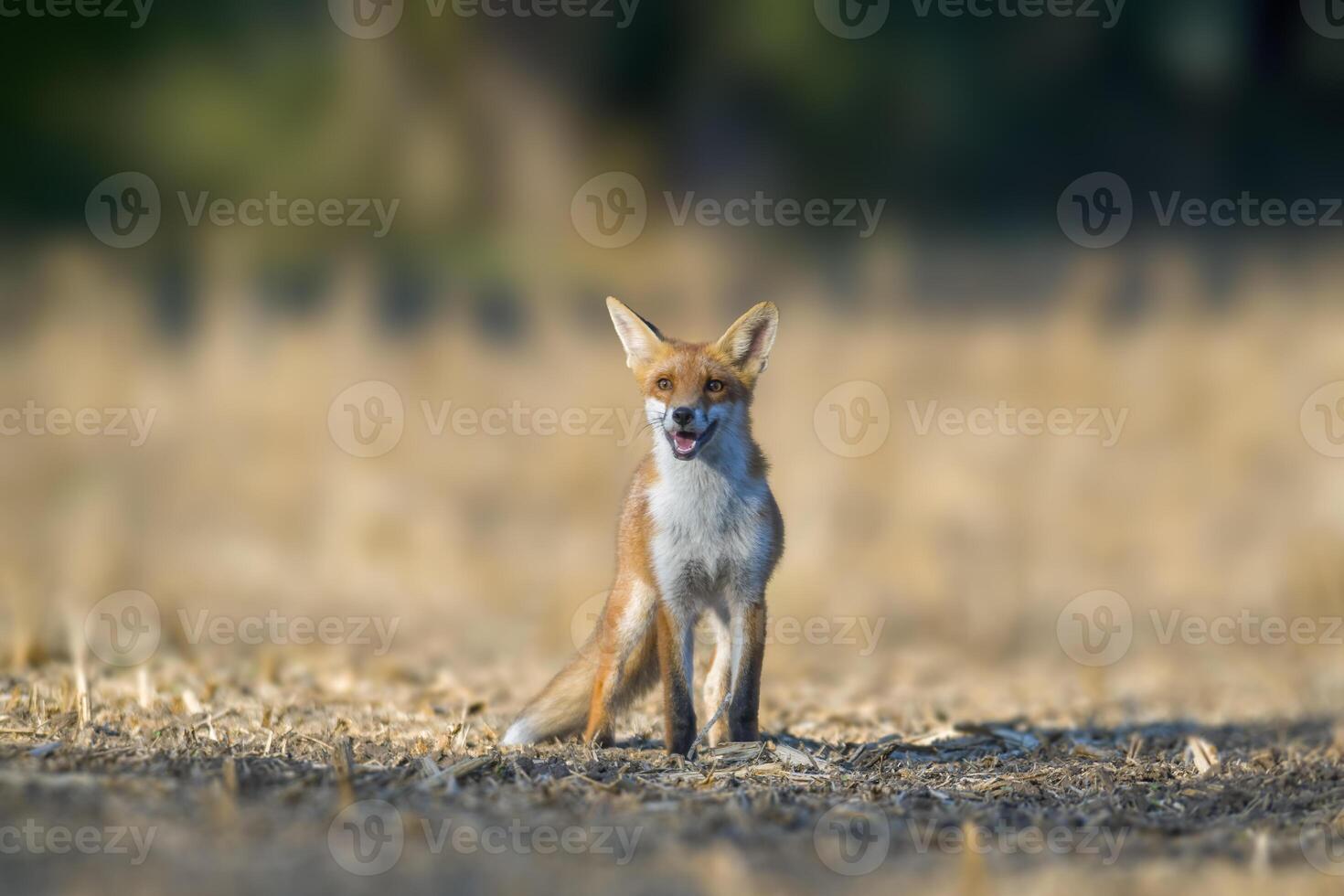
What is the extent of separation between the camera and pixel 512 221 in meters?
13.6

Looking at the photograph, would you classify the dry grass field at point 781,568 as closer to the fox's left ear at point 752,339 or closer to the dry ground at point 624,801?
→ the dry ground at point 624,801

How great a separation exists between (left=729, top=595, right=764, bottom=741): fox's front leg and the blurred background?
125 inches

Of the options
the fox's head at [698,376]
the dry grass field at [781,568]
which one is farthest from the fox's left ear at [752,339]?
the dry grass field at [781,568]

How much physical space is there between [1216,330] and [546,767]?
9353 mm

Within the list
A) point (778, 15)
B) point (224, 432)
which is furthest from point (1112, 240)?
point (224, 432)

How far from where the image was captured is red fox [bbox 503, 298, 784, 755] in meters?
5.33

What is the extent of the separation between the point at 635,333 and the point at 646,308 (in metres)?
6.89

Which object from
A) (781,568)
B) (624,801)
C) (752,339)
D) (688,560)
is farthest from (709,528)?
(781,568)

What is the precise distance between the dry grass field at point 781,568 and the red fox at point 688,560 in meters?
0.29

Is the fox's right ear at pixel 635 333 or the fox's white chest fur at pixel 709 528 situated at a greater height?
the fox's right ear at pixel 635 333

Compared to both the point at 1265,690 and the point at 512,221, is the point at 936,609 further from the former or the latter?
the point at 512,221

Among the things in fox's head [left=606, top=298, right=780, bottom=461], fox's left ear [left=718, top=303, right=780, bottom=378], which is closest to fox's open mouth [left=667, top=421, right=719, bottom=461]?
fox's head [left=606, top=298, right=780, bottom=461]

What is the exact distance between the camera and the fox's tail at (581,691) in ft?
18.1

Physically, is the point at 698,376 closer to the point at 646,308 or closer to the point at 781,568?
the point at 781,568
